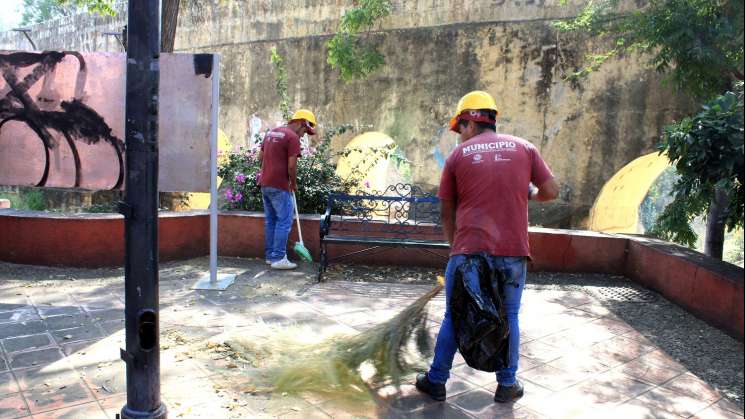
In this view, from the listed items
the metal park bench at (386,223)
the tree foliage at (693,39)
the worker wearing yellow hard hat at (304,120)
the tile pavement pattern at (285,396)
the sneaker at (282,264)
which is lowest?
the tile pavement pattern at (285,396)

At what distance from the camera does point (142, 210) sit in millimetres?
2590

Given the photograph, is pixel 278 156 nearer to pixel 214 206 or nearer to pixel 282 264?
pixel 214 206

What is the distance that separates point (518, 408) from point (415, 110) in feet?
27.0

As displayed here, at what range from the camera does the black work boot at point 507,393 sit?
3412 mm

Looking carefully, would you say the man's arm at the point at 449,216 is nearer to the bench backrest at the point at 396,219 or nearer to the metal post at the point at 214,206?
the metal post at the point at 214,206

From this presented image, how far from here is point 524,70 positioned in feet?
32.7

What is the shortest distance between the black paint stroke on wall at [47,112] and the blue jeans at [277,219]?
1.56 m

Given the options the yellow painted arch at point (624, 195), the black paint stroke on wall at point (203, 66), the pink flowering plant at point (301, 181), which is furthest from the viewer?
the yellow painted arch at point (624, 195)

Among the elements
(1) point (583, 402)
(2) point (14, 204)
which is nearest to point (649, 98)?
(1) point (583, 402)

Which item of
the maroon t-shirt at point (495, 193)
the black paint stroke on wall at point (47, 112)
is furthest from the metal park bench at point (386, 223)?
the maroon t-shirt at point (495, 193)

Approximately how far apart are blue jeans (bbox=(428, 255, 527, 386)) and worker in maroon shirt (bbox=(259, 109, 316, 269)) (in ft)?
11.3

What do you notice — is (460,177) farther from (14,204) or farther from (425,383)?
(14,204)

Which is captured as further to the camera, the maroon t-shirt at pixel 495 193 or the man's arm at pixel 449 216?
the man's arm at pixel 449 216

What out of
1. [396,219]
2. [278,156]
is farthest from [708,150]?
[278,156]
